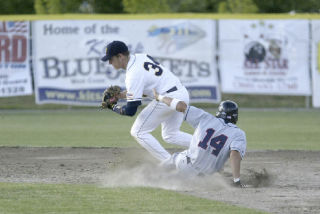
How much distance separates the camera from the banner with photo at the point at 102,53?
64.7ft

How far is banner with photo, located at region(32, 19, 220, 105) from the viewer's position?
19.7 meters

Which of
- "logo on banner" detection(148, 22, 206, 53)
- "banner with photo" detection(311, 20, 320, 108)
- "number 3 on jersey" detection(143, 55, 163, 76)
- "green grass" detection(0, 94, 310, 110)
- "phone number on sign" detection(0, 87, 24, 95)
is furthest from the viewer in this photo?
"green grass" detection(0, 94, 310, 110)

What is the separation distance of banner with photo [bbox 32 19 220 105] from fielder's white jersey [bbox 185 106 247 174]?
39.4ft

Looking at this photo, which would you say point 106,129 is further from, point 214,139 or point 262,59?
point 214,139

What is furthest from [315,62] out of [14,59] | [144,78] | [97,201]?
[97,201]

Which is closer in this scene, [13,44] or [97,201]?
[97,201]

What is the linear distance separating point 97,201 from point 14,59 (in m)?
13.6

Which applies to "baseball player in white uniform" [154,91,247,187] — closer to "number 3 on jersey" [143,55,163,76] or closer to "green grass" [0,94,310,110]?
"number 3 on jersey" [143,55,163,76]

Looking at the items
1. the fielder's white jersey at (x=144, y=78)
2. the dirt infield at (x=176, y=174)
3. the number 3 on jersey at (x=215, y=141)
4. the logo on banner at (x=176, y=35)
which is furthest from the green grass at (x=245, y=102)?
the number 3 on jersey at (x=215, y=141)

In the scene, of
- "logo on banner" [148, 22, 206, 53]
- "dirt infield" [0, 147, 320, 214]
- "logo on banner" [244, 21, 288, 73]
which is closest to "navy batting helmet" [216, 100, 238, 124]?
"dirt infield" [0, 147, 320, 214]

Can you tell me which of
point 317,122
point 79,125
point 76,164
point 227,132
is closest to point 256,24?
point 317,122

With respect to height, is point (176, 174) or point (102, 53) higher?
point (176, 174)

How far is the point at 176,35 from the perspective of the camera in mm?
20125

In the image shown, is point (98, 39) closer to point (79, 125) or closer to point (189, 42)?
point (189, 42)
